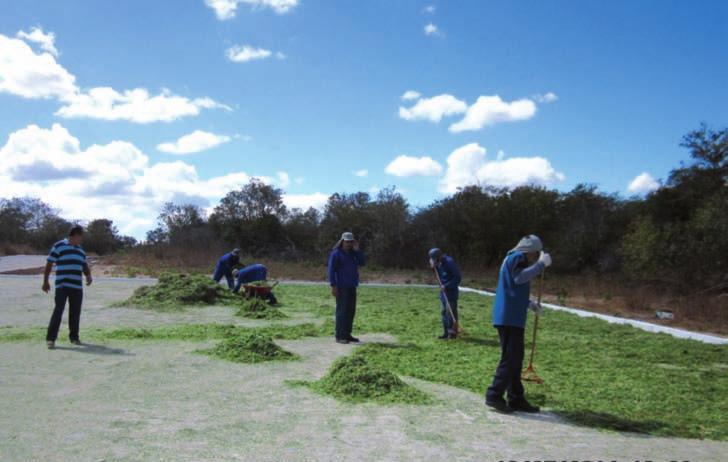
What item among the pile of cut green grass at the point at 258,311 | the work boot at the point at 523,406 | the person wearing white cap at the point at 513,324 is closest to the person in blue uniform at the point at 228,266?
the pile of cut green grass at the point at 258,311

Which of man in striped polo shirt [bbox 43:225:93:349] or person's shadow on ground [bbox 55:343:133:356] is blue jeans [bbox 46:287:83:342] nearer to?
man in striped polo shirt [bbox 43:225:93:349]

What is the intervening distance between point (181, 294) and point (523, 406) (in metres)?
10.9

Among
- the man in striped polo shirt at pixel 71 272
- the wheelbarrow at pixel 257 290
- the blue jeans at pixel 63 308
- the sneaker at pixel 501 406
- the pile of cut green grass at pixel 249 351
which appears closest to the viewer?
the sneaker at pixel 501 406

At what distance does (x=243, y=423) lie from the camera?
518 cm

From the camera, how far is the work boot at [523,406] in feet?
18.7

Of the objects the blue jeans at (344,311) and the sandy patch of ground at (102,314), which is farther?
the sandy patch of ground at (102,314)

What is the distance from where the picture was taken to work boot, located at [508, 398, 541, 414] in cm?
569

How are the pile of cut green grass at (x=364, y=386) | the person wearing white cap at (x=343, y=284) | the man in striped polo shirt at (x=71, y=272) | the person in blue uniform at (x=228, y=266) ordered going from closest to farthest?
the pile of cut green grass at (x=364, y=386) < the man in striped polo shirt at (x=71, y=272) < the person wearing white cap at (x=343, y=284) < the person in blue uniform at (x=228, y=266)

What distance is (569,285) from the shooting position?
24.8 metres

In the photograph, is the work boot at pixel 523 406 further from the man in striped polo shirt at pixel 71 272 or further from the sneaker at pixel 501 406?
the man in striped polo shirt at pixel 71 272

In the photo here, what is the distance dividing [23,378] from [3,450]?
2604mm

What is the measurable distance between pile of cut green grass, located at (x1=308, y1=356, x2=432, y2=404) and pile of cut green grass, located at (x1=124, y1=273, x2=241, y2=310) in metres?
8.51

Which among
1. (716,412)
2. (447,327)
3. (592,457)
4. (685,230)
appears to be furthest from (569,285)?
(592,457)

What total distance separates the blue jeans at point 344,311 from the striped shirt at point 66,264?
3795mm
